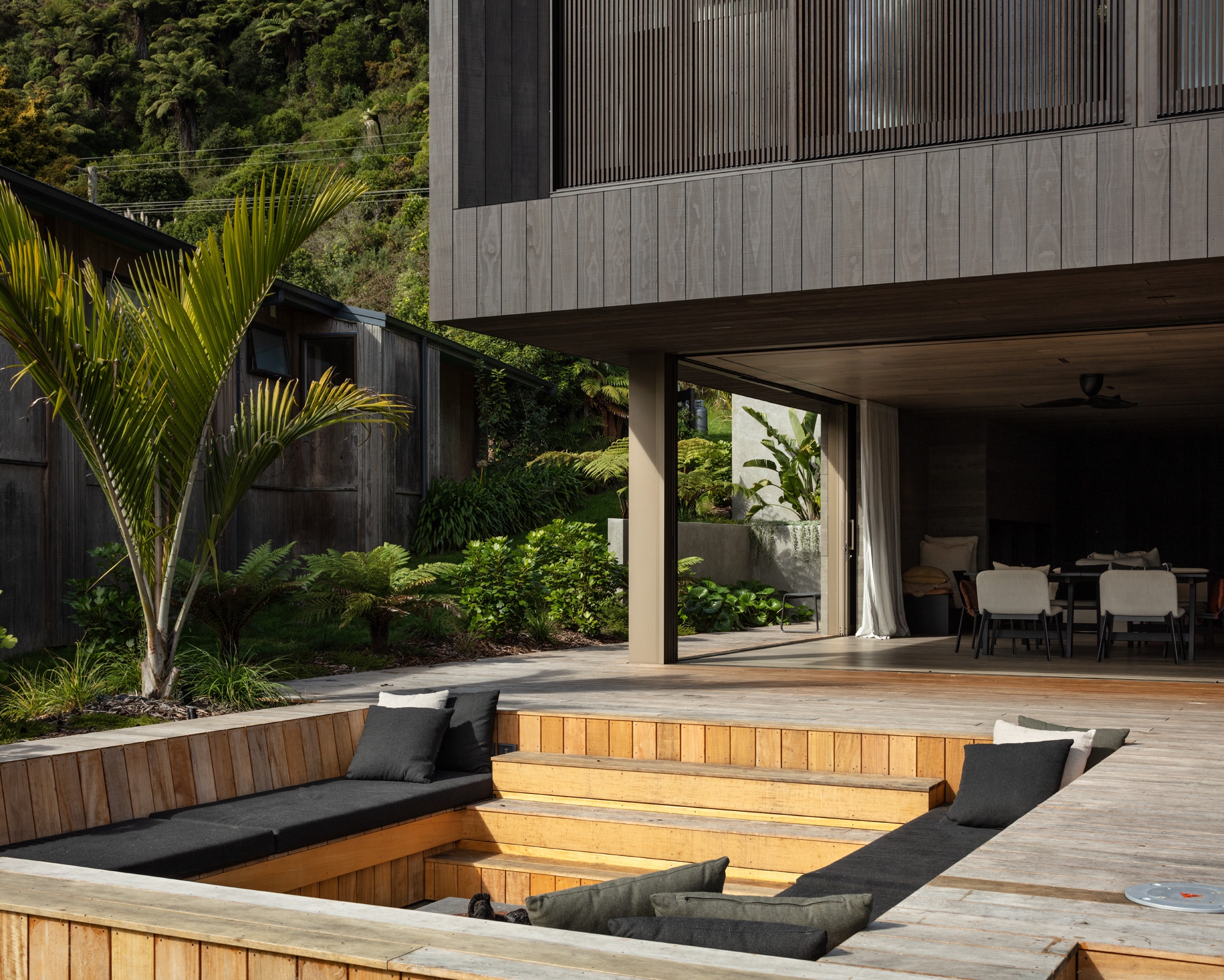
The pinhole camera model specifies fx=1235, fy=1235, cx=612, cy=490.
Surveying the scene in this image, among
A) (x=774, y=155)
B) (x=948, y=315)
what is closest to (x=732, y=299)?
(x=774, y=155)

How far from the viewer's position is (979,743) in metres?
5.01

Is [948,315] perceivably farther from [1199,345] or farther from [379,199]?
[379,199]

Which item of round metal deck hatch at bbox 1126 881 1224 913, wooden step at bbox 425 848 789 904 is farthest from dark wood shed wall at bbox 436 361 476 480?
round metal deck hatch at bbox 1126 881 1224 913

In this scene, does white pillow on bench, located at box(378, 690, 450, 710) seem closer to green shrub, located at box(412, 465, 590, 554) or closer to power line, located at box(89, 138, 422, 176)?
green shrub, located at box(412, 465, 590, 554)

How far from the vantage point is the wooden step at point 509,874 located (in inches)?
212

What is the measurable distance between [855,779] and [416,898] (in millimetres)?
2028

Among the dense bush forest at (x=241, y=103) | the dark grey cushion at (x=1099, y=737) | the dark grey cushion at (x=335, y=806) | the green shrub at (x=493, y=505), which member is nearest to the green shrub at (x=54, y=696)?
the dark grey cushion at (x=335, y=806)

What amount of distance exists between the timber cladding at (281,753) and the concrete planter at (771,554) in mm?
8463

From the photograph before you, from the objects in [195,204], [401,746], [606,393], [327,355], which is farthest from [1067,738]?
[195,204]

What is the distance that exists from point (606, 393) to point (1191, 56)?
14.7 meters

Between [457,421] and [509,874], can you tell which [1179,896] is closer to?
[509,874]

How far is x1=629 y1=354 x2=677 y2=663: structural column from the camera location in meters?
8.96

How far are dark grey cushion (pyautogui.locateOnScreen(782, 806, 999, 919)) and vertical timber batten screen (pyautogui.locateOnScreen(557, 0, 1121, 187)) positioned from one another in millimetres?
3870

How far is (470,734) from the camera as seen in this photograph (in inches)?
239
